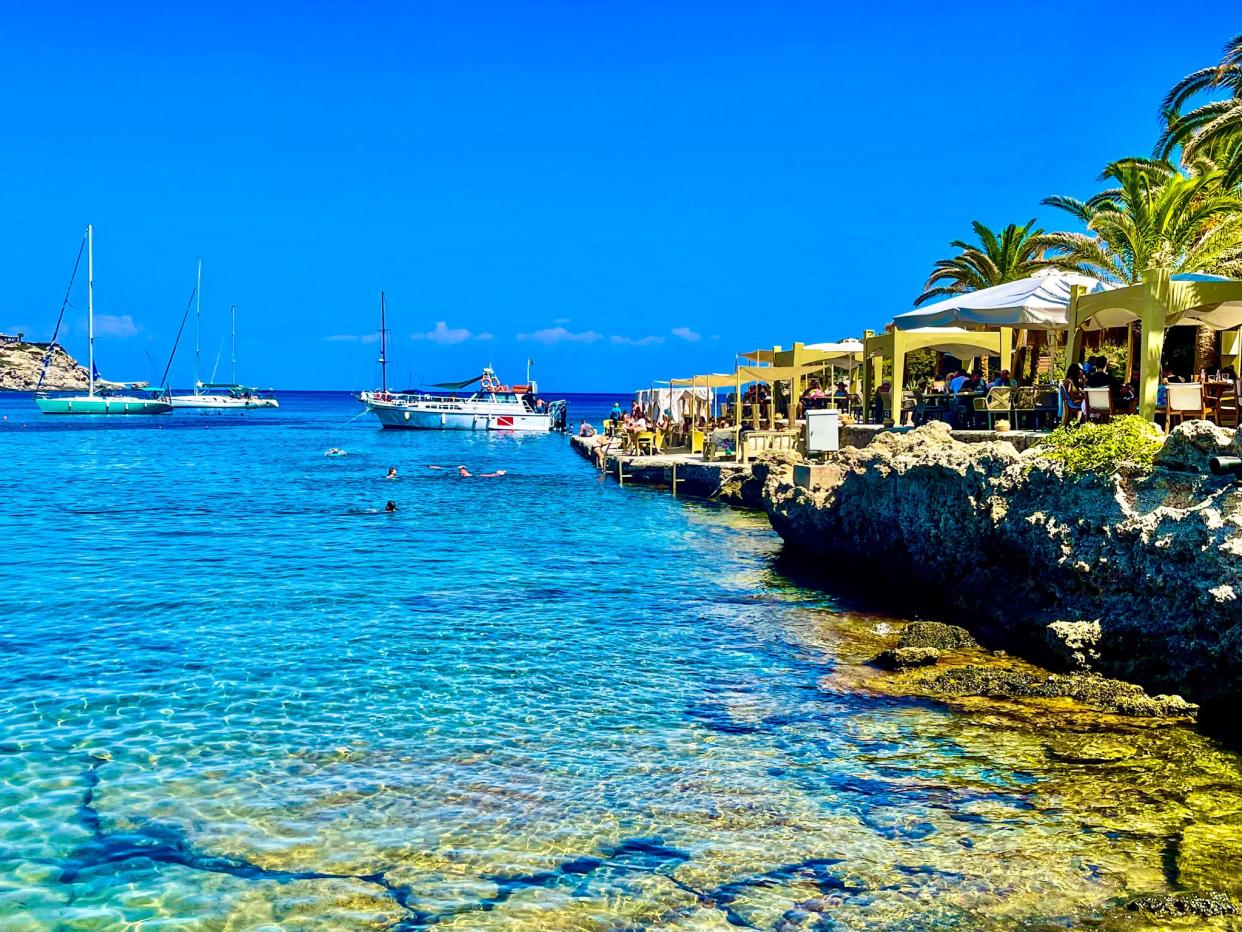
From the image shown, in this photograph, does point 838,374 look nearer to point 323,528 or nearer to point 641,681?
point 323,528

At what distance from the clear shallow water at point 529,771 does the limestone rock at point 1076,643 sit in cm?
134

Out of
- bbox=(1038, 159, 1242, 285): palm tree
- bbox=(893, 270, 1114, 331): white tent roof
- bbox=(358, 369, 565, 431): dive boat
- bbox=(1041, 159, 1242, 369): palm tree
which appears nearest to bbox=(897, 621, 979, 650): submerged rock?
bbox=(893, 270, 1114, 331): white tent roof

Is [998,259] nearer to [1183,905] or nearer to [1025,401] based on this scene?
[1025,401]

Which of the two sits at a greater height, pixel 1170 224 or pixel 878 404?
pixel 1170 224

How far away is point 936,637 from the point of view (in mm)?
10984

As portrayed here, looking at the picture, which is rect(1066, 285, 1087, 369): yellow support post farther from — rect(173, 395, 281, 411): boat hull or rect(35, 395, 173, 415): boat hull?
rect(173, 395, 281, 411): boat hull

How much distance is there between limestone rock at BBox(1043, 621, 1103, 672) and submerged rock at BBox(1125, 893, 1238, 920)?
14.0ft

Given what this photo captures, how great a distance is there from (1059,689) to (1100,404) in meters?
5.33

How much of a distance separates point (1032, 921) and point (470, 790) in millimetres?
3819

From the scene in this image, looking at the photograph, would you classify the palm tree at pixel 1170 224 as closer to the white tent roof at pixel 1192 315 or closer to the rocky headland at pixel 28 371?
the white tent roof at pixel 1192 315

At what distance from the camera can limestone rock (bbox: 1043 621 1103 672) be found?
953cm

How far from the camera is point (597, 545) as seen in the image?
750 inches

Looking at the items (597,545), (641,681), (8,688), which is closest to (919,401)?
(597,545)

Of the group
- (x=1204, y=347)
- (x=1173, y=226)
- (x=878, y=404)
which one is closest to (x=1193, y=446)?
(x=1173, y=226)
